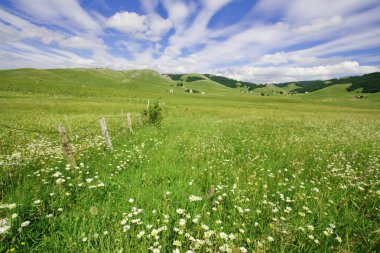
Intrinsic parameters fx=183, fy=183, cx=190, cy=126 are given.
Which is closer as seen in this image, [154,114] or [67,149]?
[67,149]

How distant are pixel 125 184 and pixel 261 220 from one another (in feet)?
12.1

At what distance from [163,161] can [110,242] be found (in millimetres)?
4288

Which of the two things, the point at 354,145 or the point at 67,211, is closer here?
the point at 67,211

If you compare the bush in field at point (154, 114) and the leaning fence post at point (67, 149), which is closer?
the leaning fence post at point (67, 149)

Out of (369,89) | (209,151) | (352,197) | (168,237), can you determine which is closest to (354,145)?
(352,197)

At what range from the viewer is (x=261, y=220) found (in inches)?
153

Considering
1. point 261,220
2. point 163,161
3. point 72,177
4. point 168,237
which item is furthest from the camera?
point 163,161

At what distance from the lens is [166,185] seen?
5.42 metres

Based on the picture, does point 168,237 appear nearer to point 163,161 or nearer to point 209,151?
point 163,161

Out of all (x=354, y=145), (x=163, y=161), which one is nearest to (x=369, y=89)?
(x=354, y=145)

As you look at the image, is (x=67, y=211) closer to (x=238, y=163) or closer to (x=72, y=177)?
(x=72, y=177)

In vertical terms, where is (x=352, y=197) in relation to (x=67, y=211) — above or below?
below

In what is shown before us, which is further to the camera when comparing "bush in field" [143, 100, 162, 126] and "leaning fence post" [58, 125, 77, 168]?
"bush in field" [143, 100, 162, 126]

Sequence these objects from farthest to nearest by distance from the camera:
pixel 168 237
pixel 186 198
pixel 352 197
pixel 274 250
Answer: pixel 352 197, pixel 186 198, pixel 168 237, pixel 274 250
